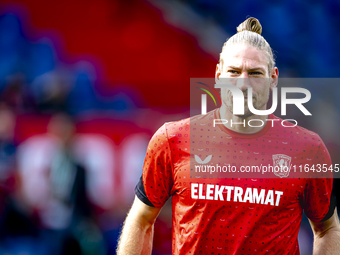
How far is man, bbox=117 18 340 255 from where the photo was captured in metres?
1.75

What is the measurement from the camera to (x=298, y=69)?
518 centimetres

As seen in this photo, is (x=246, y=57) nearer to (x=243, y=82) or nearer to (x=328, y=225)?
(x=243, y=82)

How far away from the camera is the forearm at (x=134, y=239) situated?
195 centimetres

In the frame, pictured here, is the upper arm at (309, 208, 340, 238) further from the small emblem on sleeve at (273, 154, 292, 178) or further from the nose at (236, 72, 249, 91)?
the nose at (236, 72, 249, 91)

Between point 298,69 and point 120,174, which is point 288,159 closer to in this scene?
point 120,174

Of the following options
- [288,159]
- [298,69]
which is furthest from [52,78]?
[288,159]

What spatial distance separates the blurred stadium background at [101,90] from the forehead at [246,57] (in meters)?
2.81

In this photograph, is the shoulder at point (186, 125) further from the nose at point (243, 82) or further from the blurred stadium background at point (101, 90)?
the blurred stadium background at point (101, 90)

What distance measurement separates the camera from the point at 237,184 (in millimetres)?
1787

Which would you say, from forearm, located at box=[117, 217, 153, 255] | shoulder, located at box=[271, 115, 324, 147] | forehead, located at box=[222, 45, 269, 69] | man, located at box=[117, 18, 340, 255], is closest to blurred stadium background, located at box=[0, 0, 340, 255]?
forearm, located at box=[117, 217, 153, 255]

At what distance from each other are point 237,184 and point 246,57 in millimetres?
696

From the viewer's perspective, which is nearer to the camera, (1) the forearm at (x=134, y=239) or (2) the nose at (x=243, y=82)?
(2) the nose at (x=243, y=82)

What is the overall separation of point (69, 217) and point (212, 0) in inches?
161

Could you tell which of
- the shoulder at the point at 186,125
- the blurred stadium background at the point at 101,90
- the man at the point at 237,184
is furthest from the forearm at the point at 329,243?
the blurred stadium background at the point at 101,90
